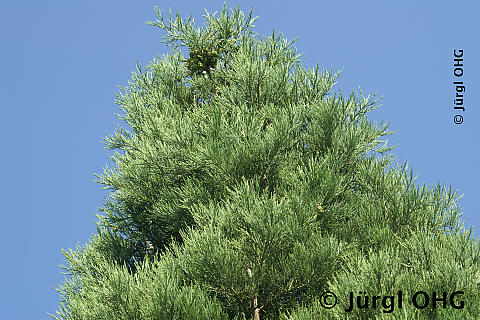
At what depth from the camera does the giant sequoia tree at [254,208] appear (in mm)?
8492

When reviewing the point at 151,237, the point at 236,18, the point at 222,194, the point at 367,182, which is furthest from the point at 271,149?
the point at 236,18

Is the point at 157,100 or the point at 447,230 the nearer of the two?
the point at 447,230

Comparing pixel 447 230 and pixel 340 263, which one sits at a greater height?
pixel 447 230

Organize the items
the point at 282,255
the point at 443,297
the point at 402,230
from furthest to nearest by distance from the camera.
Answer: the point at 402,230, the point at 282,255, the point at 443,297

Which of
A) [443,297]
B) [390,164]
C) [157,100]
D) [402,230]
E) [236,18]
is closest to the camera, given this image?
[443,297]

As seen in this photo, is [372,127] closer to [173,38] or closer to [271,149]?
[271,149]

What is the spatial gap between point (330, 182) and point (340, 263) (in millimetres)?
1221

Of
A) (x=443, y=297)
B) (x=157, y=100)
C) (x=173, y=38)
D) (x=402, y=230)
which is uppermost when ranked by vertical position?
(x=173, y=38)

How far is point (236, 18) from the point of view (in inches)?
516

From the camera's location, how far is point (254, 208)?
29.4 feet

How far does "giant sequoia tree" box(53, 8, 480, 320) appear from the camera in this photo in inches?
334

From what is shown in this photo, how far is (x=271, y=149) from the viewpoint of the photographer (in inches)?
396

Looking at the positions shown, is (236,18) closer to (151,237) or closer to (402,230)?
(151,237)

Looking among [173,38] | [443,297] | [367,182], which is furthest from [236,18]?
[443,297]
